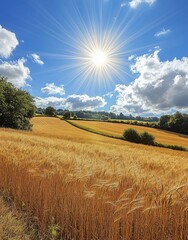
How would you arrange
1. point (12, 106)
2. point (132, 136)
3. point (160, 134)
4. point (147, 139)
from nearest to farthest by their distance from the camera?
point (12, 106)
point (147, 139)
point (132, 136)
point (160, 134)

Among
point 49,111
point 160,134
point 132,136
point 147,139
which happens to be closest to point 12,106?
point 132,136

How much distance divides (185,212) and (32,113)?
48.1 meters

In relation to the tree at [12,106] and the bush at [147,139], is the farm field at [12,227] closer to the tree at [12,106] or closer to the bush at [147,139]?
the tree at [12,106]

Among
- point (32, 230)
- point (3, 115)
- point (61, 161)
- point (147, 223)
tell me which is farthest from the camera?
point (3, 115)

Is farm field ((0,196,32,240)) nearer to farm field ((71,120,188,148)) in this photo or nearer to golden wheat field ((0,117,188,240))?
golden wheat field ((0,117,188,240))

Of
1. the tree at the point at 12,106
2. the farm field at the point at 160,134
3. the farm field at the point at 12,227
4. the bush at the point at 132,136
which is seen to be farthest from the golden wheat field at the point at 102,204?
the farm field at the point at 160,134

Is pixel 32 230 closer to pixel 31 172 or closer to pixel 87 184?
pixel 87 184

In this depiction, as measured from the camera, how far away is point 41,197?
358 cm

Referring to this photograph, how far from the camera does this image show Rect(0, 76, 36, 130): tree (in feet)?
132

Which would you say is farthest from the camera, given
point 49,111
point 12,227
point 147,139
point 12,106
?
point 49,111

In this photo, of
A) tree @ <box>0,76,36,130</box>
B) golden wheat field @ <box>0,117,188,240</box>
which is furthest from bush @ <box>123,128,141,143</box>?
golden wheat field @ <box>0,117,188,240</box>

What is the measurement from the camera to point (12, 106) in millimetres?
40438

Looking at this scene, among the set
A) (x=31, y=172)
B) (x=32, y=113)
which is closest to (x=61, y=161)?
(x=31, y=172)

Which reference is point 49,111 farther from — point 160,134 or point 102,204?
point 102,204
